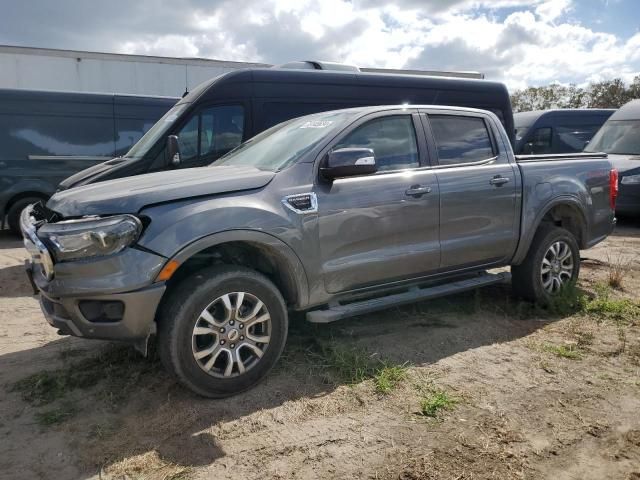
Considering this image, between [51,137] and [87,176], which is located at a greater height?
[51,137]

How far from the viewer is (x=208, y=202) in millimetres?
3117

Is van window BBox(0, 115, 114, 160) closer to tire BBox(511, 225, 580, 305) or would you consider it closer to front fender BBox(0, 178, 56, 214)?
front fender BBox(0, 178, 56, 214)

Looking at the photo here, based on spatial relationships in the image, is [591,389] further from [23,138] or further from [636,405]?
[23,138]

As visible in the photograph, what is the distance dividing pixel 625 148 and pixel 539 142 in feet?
9.28

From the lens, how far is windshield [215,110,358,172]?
364cm

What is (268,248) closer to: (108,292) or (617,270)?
(108,292)

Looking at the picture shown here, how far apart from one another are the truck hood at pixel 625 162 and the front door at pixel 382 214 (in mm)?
6888

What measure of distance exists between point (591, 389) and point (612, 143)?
29.7 feet

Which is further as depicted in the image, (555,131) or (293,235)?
(555,131)

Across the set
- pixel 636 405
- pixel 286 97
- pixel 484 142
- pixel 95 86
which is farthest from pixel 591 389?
pixel 95 86

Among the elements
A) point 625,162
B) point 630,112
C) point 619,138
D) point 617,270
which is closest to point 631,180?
point 625,162

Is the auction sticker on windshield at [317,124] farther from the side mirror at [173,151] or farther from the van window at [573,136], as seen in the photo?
the van window at [573,136]

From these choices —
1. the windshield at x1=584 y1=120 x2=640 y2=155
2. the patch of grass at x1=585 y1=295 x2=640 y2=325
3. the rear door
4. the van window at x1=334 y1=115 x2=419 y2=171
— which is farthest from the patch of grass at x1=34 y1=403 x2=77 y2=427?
the windshield at x1=584 y1=120 x2=640 y2=155

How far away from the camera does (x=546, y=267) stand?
189 inches
